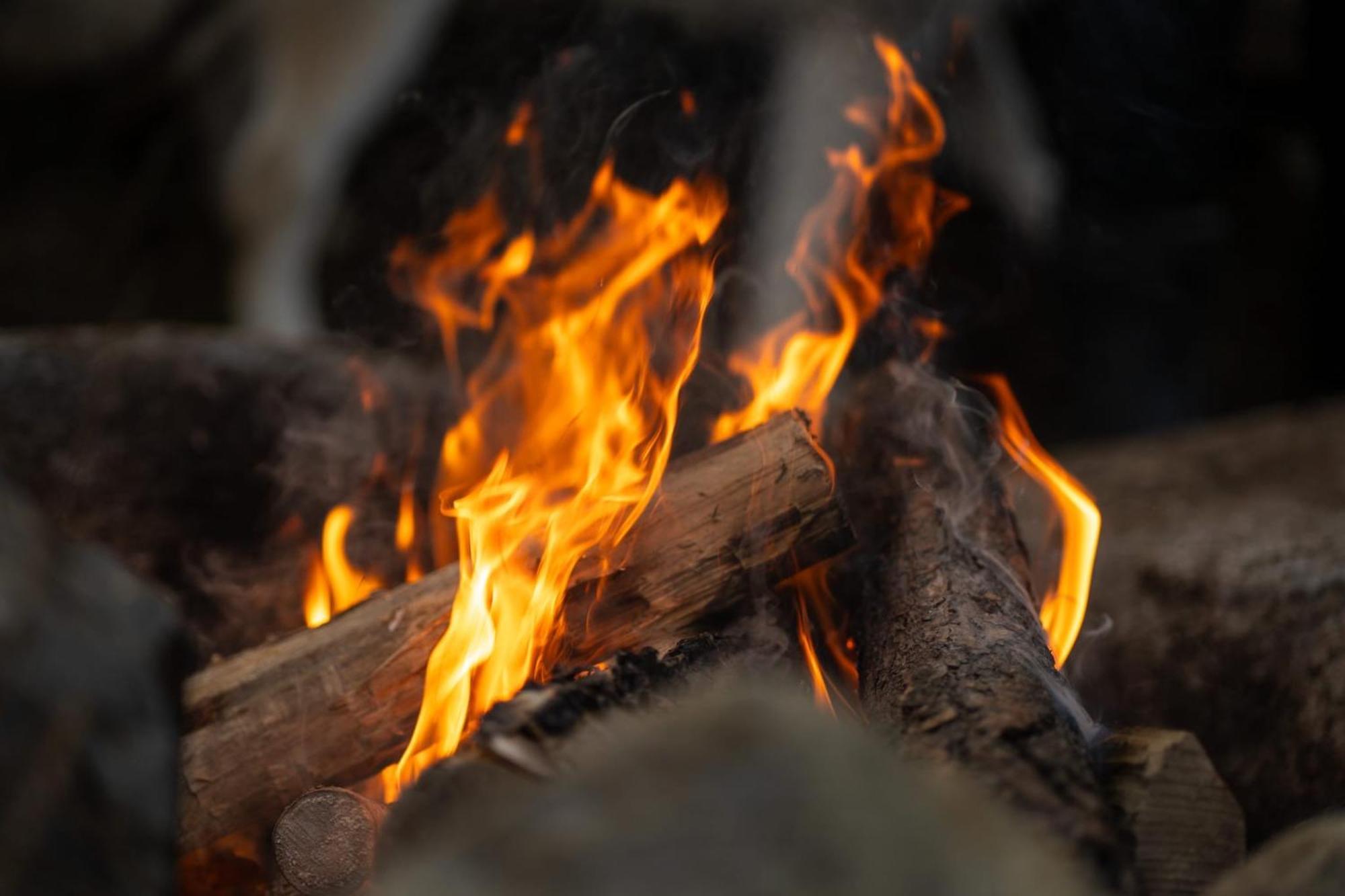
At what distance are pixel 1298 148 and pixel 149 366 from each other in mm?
5296

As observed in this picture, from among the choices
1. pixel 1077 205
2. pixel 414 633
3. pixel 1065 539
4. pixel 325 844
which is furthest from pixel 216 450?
pixel 1077 205

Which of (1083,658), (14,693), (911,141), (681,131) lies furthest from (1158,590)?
(14,693)

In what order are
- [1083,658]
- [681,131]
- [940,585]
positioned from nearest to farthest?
[940,585] < [1083,658] < [681,131]

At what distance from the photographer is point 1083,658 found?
9.30 feet

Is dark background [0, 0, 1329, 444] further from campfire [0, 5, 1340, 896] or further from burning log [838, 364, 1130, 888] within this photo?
burning log [838, 364, 1130, 888]

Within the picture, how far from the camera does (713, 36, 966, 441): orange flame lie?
256 cm

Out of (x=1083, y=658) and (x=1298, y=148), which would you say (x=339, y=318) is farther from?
(x=1298, y=148)

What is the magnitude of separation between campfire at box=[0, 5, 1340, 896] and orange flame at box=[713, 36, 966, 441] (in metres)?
0.01

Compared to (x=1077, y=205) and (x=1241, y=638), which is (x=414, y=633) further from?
(x=1077, y=205)

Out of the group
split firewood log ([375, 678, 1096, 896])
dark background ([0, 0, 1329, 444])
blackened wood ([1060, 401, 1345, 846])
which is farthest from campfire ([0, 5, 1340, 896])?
Answer: dark background ([0, 0, 1329, 444])

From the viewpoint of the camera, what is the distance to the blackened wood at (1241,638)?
2.44 m

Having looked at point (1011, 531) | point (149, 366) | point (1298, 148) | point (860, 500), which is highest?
point (149, 366)

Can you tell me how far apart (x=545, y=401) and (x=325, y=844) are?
1.05m

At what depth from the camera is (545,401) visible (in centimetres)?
264
